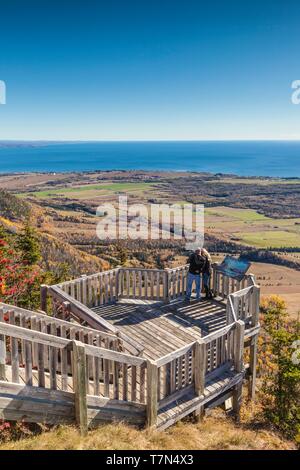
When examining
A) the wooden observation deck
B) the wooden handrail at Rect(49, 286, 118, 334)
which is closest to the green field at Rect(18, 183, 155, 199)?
the wooden observation deck

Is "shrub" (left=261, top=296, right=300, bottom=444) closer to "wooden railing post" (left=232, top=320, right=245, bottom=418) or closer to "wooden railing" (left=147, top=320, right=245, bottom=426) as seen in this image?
"wooden railing post" (left=232, top=320, right=245, bottom=418)

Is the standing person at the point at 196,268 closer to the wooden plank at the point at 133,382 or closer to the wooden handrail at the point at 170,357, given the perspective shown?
the wooden handrail at the point at 170,357

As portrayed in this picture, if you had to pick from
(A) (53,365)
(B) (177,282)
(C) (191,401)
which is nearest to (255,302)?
(B) (177,282)

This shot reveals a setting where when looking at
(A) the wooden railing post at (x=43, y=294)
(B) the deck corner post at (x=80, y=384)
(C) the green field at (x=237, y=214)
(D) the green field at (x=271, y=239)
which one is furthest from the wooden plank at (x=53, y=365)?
(C) the green field at (x=237, y=214)

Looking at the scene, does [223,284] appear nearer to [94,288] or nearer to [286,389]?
[286,389]
